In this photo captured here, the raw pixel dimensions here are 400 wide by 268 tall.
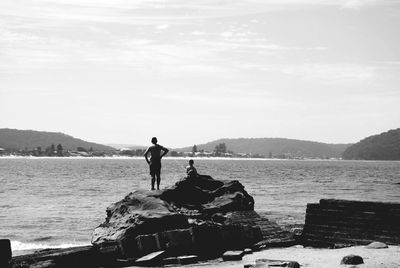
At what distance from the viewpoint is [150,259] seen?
12359mm

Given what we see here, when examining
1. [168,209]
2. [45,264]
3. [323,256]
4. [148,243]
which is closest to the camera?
[45,264]

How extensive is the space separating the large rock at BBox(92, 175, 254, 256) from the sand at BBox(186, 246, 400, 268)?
2160mm

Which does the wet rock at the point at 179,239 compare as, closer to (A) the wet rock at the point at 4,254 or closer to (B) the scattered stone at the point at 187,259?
(B) the scattered stone at the point at 187,259

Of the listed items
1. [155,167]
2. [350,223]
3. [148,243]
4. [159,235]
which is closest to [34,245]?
[155,167]

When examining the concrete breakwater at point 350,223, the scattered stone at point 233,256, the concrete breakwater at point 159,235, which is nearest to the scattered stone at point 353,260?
the concrete breakwater at point 350,223

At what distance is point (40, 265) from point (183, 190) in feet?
28.7

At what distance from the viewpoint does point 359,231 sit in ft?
43.8

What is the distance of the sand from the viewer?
35.2ft

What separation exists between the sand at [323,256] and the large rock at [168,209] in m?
2.16

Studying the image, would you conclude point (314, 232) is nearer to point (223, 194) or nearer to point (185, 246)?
point (185, 246)

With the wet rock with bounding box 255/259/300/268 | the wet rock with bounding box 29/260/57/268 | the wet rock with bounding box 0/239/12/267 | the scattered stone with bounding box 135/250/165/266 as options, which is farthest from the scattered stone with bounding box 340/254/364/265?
the wet rock with bounding box 0/239/12/267

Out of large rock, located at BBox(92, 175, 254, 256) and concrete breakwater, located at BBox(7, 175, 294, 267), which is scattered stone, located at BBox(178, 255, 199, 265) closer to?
concrete breakwater, located at BBox(7, 175, 294, 267)

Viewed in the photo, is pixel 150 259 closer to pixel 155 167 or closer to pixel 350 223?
pixel 350 223

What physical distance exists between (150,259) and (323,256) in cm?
394
